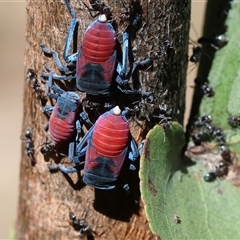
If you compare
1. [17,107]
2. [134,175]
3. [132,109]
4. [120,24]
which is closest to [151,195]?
[134,175]

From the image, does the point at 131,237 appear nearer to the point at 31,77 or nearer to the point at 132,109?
the point at 132,109

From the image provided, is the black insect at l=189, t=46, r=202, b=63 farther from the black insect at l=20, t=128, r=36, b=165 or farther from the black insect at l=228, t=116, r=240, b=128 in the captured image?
the black insect at l=20, t=128, r=36, b=165

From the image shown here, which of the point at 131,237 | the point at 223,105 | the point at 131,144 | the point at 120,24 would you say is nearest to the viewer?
the point at 120,24

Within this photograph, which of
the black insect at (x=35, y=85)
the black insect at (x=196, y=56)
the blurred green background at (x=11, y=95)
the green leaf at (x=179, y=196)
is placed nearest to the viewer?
the green leaf at (x=179, y=196)

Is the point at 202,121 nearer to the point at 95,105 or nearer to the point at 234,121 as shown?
the point at 234,121

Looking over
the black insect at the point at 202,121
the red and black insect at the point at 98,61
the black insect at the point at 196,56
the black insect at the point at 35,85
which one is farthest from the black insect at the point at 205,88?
the black insect at the point at 35,85

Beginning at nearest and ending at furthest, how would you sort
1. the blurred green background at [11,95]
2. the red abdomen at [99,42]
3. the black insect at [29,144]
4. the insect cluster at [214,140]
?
the red abdomen at [99,42]
the black insect at [29,144]
the insect cluster at [214,140]
the blurred green background at [11,95]

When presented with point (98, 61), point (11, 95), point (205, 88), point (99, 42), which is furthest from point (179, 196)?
point (11, 95)

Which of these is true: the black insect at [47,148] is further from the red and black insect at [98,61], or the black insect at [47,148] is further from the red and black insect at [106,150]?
the red and black insect at [98,61]
